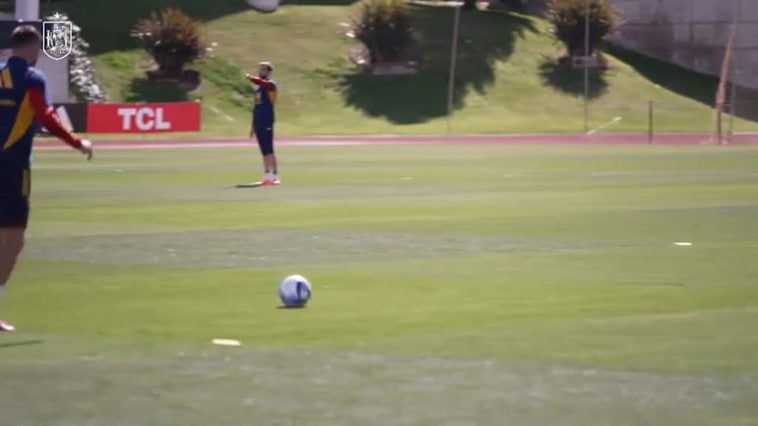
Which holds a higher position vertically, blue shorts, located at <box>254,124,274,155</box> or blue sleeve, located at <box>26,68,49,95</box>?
blue sleeve, located at <box>26,68,49,95</box>

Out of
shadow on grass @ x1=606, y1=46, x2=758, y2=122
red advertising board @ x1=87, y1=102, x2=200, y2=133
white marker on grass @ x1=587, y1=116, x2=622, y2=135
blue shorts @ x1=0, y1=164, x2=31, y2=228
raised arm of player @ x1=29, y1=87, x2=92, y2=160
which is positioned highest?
raised arm of player @ x1=29, y1=87, x2=92, y2=160

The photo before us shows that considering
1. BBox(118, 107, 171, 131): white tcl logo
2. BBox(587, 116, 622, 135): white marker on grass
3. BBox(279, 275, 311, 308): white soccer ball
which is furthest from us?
BBox(587, 116, 622, 135): white marker on grass

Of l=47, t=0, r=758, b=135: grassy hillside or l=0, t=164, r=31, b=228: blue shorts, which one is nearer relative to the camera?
l=0, t=164, r=31, b=228: blue shorts

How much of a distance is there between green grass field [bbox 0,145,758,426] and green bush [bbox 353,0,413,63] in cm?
4558

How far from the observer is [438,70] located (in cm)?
7438

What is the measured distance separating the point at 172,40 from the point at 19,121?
5540 cm

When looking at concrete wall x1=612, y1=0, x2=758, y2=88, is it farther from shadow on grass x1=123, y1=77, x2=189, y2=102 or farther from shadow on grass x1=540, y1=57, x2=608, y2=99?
shadow on grass x1=123, y1=77, x2=189, y2=102

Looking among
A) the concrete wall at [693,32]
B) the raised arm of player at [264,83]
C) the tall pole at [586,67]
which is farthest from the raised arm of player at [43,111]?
the concrete wall at [693,32]

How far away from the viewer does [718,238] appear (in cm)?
1975

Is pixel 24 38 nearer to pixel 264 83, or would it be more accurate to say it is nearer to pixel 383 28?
pixel 264 83

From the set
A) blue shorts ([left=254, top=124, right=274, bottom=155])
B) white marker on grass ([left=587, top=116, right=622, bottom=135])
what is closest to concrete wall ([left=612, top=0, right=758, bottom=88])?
white marker on grass ([left=587, top=116, right=622, bottom=135])

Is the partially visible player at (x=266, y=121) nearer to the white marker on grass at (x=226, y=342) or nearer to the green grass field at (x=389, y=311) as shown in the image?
the green grass field at (x=389, y=311)

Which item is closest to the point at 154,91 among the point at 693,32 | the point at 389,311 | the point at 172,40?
the point at 172,40

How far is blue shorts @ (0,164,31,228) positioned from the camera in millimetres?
12852
